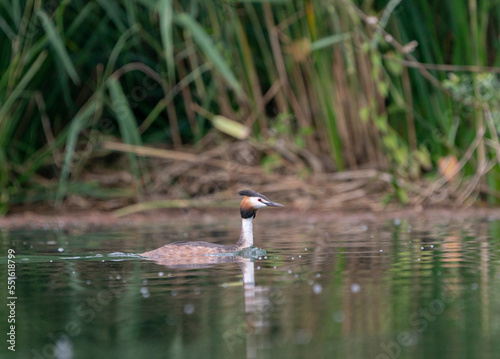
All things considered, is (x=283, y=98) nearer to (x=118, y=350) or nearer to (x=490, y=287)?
(x=490, y=287)

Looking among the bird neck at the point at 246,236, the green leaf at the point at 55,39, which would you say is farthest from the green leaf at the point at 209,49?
the bird neck at the point at 246,236

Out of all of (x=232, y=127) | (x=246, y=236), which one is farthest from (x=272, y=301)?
(x=232, y=127)

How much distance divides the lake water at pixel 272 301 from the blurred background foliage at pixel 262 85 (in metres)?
2.68

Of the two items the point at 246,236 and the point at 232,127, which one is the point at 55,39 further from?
the point at 246,236

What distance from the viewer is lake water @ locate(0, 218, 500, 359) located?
4445mm

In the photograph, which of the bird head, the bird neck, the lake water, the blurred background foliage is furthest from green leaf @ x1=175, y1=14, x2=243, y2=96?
the bird neck

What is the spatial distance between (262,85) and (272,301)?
8635mm

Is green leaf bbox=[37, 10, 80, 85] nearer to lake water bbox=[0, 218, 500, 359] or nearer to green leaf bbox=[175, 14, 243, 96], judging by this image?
green leaf bbox=[175, 14, 243, 96]

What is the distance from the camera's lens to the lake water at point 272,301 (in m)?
4.45

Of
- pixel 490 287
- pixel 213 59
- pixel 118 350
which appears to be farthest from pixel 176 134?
pixel 118 350

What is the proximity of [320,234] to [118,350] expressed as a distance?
5299 millimetres

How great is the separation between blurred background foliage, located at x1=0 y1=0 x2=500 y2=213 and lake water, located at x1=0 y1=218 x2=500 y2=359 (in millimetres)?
2678

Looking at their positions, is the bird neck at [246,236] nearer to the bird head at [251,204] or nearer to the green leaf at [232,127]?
the bird head at [251,204]

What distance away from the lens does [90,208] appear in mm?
12852
